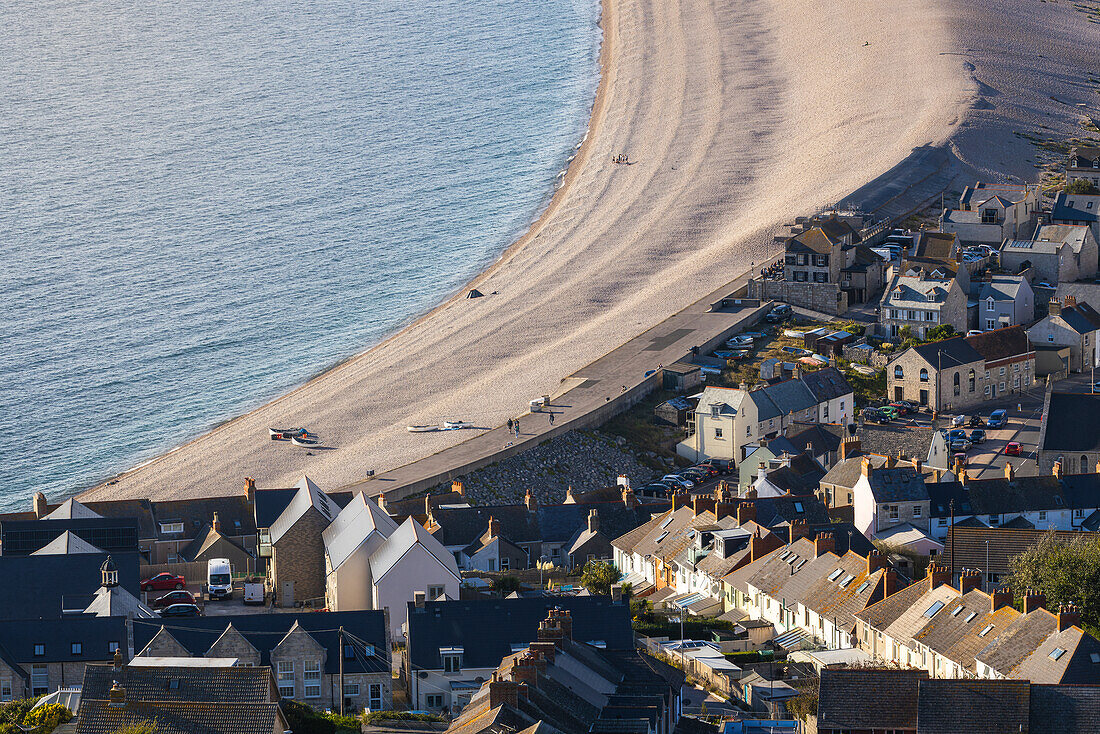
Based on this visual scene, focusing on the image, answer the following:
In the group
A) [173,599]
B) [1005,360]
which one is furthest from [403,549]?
[1005,360]

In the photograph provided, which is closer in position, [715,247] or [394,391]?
[394,391]

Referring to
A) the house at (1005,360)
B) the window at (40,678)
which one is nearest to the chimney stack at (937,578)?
the window at (40,678)

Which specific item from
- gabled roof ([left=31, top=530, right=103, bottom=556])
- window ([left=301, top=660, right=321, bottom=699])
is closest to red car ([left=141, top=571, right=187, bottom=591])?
gabled roof ([left=31, top=530, right=103, bottom=556])

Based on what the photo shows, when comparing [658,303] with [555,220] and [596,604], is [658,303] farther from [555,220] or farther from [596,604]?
[596,604]

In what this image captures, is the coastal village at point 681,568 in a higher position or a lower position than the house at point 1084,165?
lower

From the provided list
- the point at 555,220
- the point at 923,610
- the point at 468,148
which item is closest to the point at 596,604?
the point at 923,610

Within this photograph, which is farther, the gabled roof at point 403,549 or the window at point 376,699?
the gabled roof at point 403,549

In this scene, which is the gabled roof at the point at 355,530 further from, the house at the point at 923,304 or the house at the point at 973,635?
the house at the point at 923,304
